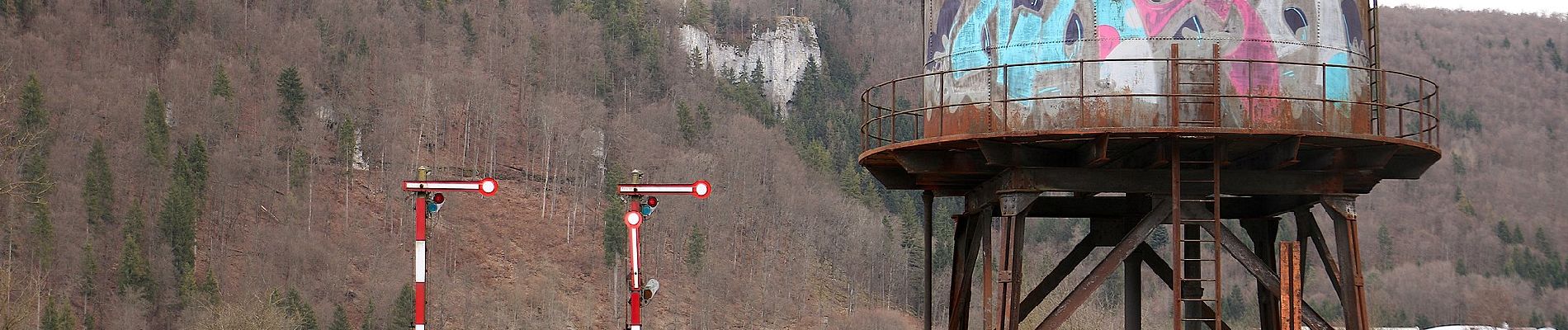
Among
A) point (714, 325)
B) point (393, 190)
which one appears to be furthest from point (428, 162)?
point (714, 325)

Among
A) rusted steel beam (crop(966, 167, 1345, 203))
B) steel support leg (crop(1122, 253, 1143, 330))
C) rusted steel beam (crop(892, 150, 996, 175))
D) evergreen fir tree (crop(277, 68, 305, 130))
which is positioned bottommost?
steel support leg (crop(1122, 253, 1143, 330))

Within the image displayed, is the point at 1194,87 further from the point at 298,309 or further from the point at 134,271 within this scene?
the point at 134,271

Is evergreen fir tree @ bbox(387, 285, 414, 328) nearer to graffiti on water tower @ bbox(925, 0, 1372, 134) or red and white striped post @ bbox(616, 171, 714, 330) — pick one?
red and white striped post @ bbox(616, 171, 714, 330)

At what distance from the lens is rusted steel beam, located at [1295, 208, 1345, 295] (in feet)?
69.1

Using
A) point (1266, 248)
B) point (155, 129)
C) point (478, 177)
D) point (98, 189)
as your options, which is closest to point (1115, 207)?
point (1266, 248)

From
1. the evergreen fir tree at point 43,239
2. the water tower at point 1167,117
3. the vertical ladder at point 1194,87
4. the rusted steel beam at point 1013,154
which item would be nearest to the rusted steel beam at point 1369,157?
the water tower at point 1167,117

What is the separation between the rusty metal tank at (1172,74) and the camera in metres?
19.4

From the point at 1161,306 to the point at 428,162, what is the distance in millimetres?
53725

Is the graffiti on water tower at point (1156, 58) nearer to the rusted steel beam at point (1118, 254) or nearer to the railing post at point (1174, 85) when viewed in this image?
the railing post at point (1174, 85)

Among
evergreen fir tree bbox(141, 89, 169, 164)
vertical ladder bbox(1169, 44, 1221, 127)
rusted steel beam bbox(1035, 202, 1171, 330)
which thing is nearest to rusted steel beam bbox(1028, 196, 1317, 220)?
rusted steel beam bbox(1035, 202, 1171, 330)

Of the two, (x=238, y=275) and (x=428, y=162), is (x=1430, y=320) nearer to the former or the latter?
(x=428, y=162)

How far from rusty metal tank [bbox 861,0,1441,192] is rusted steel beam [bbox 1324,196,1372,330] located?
101cm

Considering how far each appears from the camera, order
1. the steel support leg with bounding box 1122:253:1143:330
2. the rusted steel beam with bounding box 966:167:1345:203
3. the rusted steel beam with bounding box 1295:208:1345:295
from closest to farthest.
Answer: the rusted steel beam with bounding box 966:167:1345:203 → the rusted steel beam with bounding box 1295:208:1345:295 → the steel support leg with bounding box 1122:253:1143:330

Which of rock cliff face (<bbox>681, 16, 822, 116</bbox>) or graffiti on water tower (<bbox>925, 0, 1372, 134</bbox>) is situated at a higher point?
rock cliff face (<bbox>681, 16, 822, 116</bbox>)
